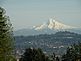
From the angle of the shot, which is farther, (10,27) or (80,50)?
(80,50)

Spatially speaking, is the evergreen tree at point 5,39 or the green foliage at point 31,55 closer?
the evergreen tree at point 5,39

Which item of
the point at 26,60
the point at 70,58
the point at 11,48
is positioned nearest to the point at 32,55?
the point at 26,60

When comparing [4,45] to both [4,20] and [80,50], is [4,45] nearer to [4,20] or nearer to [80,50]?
[4,20]

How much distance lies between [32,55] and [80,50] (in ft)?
35.9

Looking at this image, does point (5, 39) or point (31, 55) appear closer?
point (5, 39)

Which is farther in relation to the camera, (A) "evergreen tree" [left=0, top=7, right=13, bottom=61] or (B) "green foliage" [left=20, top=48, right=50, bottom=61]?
(B) "green foliage" [left=20, top=48, right=50, bottom=61]

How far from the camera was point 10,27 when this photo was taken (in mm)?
47094

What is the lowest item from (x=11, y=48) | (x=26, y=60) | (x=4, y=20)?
(x=26, y=60)

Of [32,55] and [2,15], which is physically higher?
[2,15]

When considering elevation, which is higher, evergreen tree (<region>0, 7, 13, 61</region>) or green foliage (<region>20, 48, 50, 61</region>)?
evergreen tree (<region>0, 7, 13, 61</region>)

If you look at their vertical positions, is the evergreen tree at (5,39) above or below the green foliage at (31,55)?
above

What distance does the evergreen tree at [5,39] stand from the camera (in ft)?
149

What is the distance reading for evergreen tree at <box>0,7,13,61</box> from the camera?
45.5 meters

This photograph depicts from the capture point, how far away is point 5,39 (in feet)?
150
